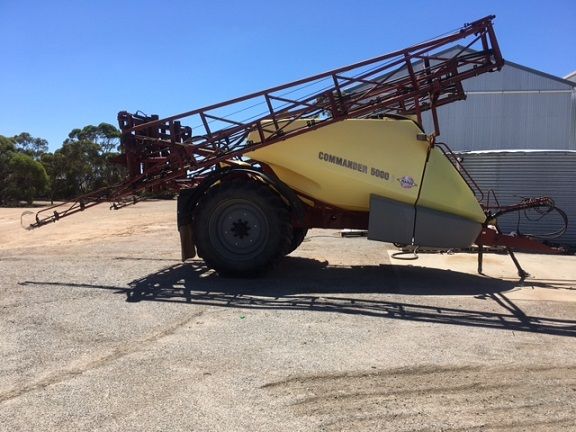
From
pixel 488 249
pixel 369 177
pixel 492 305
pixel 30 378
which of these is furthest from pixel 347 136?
pixel 30 378

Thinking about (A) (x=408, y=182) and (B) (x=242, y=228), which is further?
(B) (x=242, y=228)

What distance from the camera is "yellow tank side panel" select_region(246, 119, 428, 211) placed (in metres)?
8.89

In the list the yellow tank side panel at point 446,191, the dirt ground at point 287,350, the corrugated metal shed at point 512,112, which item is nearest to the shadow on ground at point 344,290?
the dirt ground at point 287,350

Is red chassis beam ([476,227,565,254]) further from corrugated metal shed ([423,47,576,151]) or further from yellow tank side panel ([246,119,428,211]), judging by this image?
corrugated metal shed ([423,47,576,151])

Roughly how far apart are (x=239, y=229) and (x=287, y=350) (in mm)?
4013

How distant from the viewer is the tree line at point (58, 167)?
40.2 meters

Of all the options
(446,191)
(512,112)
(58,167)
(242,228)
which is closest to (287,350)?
(242,228)

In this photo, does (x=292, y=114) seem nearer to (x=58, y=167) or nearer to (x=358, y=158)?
(x=358, y=158)

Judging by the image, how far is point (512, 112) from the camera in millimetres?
22109

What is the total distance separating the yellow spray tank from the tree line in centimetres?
3478

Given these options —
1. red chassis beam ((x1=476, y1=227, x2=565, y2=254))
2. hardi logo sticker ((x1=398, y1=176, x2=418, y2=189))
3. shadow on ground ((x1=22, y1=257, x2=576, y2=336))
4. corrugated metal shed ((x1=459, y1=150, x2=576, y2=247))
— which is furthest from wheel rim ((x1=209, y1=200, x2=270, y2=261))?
corrugated metal shed ((x1=459, y1=150, x2=576, y2=247))

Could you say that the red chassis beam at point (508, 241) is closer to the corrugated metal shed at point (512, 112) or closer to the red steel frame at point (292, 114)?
the red steel frame at point (292, 114)

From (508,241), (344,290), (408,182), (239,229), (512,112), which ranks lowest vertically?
(344,290)

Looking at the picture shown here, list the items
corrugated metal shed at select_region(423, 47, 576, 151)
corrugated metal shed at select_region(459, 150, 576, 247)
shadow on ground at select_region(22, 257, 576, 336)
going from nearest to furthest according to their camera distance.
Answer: shadow on ground at select_region(22, 257, 576, 336) < corrugated metal shed at select_region(459, 150, 576, 247) < corrugated metal shed at select_region(423, 47, 576, 151)
